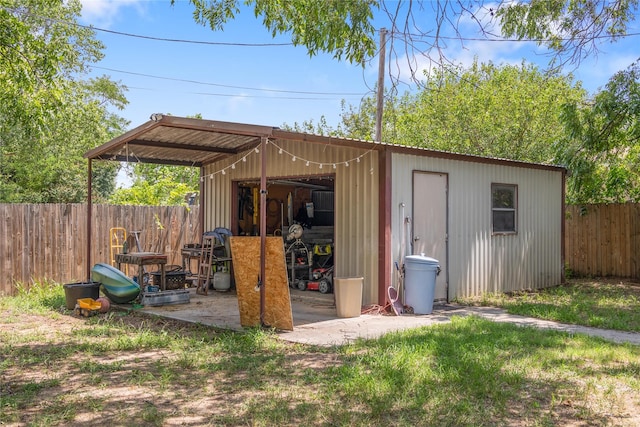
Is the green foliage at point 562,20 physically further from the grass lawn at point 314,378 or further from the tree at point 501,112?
the tree at point 501,112

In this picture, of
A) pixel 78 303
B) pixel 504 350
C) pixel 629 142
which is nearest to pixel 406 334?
pixel 504 350

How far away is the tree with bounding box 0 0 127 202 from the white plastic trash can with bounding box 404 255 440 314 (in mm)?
5797

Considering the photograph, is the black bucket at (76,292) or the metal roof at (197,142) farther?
the black bucket at (76,292)

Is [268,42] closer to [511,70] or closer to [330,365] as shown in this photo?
[511,70]

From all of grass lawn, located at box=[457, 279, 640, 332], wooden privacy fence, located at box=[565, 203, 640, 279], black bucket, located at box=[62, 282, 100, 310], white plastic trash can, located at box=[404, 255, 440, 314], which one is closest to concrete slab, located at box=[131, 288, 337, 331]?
black bucket, located at box=[62, 282, 100, 310]

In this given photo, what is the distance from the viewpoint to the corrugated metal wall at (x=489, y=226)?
920 cm

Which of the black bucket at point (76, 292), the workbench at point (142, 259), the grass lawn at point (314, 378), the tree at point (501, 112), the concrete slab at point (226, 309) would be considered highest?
the tree at point (501, 112)

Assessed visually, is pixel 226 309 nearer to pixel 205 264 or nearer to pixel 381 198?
A: pixel 205 264

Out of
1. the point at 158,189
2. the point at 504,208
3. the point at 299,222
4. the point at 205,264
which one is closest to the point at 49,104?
the point at 205,264

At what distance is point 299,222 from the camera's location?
38.5 feet

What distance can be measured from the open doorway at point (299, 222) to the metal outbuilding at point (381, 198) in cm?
3

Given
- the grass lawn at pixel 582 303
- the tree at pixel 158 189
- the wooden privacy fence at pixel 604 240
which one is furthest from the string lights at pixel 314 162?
the wooden privacy fence at pixel 604 240

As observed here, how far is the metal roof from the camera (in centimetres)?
689

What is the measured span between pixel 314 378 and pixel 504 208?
698cm
